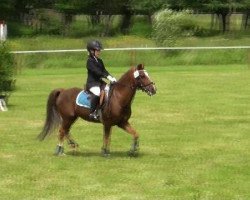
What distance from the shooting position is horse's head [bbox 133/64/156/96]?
11656mm

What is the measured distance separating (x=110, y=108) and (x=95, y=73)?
27.3 inches

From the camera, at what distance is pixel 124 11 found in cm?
6856

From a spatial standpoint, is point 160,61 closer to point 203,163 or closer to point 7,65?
point 7,65

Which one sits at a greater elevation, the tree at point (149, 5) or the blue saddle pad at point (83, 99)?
the blue saddle pad at point (83, 99)

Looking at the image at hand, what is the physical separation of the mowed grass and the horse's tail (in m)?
0.54

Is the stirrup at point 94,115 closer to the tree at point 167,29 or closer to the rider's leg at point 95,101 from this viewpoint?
the rider's leg at point 95,101

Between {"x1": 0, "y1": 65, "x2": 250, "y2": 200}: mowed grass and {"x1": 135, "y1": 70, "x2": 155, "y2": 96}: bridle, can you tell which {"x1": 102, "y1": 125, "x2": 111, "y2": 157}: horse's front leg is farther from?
{"x1": 135, "y1": 70, "x2": 155, "y2": 96}: bridle

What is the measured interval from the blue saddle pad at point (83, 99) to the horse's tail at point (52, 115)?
551mm

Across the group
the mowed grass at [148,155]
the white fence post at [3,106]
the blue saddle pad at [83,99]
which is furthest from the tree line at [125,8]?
the blue saddle pad at [83,99]

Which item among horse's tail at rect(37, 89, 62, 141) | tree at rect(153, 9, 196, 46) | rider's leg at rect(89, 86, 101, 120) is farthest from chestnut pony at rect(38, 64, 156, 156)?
tree at rect(153, 9, 196, 46)

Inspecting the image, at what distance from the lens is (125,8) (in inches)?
2687

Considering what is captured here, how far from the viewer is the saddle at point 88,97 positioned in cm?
1192

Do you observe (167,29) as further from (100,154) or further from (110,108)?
(110,108)

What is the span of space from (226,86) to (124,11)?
42.8 metres
